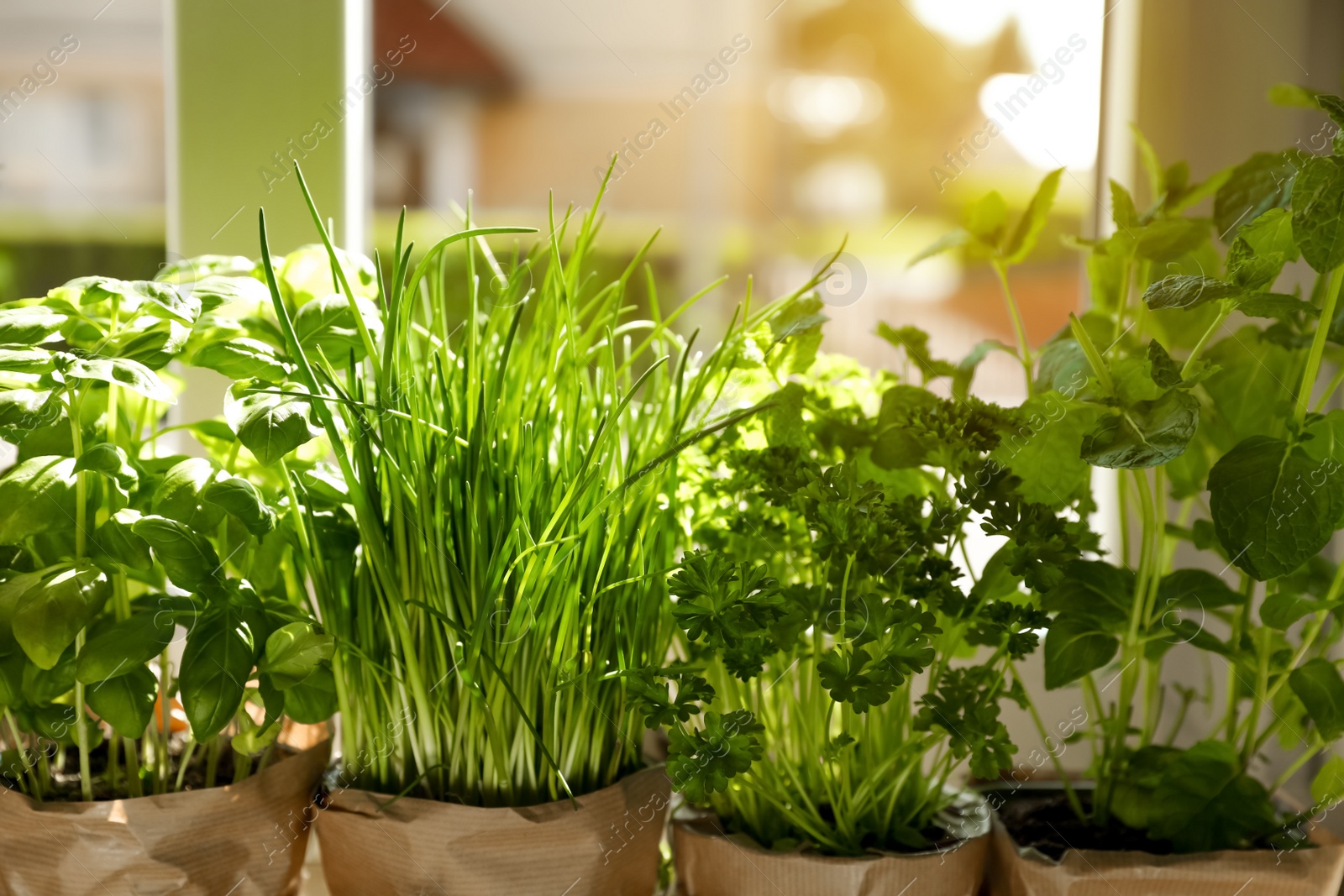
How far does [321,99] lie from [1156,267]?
2.39 feet

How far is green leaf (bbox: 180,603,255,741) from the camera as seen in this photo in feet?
1.83

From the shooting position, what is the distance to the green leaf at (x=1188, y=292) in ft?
1.78

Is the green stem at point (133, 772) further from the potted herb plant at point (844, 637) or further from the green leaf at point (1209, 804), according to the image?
the green leaf at point (1209, 804)

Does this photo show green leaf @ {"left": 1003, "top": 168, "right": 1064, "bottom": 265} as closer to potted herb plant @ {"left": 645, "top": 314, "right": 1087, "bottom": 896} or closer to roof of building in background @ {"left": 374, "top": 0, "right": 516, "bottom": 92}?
potted herb plant @ {"left": 645, "top": 314, "right": 1087, "bottom": 896}

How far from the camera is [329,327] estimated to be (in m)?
0.61

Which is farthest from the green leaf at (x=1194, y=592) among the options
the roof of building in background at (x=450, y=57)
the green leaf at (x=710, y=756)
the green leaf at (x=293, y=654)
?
the roof of building in background at (x=450, y=57)

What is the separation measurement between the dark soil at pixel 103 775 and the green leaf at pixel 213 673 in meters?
0.10

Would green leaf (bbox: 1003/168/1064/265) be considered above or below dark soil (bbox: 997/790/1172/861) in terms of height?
above

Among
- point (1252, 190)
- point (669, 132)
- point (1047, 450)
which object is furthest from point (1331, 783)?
point (669, 132)

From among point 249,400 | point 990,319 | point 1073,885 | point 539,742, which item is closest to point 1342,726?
point 1073,885

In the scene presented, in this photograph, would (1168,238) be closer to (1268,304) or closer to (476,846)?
(1268,304)

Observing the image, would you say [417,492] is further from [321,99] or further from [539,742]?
[321,99]

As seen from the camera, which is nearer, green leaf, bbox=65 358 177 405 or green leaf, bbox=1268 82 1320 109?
green leaf, bbox=65 358 177 405

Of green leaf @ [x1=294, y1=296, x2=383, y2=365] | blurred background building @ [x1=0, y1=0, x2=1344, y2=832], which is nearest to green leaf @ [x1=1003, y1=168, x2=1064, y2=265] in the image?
green leaf @ [x1=294, y1=296, x2=383, y2=365]
